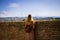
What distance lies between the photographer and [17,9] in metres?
6.04

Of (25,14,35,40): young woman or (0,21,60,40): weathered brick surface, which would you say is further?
(0,21,60,40): weathered brick surface

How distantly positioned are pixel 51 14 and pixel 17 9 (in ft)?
4.46

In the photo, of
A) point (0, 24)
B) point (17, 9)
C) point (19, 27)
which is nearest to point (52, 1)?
point (17, 9)

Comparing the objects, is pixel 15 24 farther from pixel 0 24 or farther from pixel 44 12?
pixel 44 12

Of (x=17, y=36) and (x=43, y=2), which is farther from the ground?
(x=43, y=2)

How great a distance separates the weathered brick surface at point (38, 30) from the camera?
4994 mm

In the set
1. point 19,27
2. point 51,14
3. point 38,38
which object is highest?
point 51,14

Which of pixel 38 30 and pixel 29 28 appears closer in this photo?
pixel 29 28

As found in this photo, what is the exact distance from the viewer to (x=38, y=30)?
5.02 meters

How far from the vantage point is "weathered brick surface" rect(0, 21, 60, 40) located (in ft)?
16.4

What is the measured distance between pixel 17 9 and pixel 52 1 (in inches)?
55.9

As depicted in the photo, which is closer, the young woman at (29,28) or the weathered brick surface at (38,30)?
the young woman at (29,28)

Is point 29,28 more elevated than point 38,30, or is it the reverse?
point 29,28

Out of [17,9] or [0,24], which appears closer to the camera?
[0,24]
